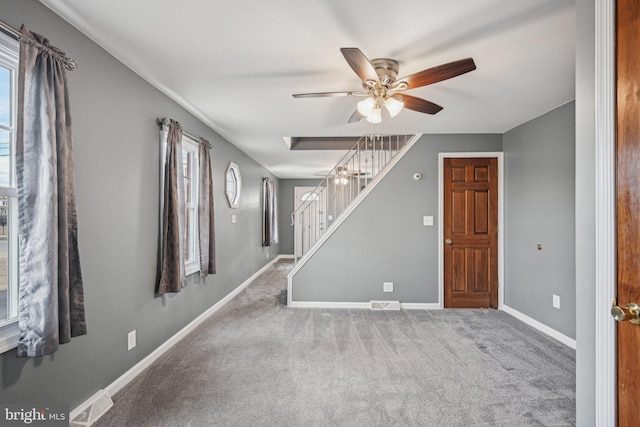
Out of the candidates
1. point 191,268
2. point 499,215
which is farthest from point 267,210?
point 499,215

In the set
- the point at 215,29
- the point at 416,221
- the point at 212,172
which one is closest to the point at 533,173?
the point at 416,221

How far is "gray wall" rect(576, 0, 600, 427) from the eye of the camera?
1.26 meters

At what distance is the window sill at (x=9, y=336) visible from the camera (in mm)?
1478

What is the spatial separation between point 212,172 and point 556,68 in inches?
146

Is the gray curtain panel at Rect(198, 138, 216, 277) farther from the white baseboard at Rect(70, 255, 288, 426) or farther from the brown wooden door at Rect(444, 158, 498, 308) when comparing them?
the brown wooden door at Rect(444, 158, 498, 308)

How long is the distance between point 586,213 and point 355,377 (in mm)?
1930

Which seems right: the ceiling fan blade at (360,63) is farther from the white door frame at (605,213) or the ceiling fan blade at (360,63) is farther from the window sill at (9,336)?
the window sill at (9,336)

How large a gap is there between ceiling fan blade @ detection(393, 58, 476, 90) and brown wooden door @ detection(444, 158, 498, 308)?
2436 millimetres

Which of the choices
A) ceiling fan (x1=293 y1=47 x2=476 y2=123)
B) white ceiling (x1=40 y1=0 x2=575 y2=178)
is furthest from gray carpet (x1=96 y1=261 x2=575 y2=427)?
white ceiling (x1=40 y1=0 x2=575 y2=178)

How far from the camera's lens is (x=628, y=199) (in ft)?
3.66

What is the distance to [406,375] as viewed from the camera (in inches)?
97.2

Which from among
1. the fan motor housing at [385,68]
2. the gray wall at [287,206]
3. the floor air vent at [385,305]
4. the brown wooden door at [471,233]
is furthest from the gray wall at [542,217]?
the gray wall at [287,206]

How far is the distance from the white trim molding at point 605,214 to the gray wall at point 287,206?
315 inches

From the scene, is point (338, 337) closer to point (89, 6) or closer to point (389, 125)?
point (389, 125)
